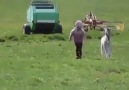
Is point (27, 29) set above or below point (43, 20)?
below

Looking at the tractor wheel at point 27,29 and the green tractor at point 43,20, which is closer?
the tractor wheel at point 27,29

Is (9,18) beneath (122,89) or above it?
beneath

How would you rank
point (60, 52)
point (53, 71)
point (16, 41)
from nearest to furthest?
point (53, 71) < point (60, 52) < point (16, 41)

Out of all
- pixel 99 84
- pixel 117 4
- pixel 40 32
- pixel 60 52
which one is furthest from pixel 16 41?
pixel 117 4

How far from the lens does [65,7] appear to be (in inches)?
2271

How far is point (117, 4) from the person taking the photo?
5919 centimetres

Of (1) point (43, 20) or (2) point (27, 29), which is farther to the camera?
(1) point (43, 20)

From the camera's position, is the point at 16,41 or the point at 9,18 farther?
the point at 9,18

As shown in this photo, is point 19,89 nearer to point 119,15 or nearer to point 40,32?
point 40,32

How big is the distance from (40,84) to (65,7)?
4517 cm

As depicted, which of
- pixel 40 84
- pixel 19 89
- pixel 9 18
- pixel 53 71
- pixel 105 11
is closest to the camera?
Result: pixel 19 89

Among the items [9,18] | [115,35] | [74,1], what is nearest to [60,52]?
[115,35]

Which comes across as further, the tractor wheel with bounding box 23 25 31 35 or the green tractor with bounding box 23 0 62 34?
the green tractor with bounding box 23 0 62 34

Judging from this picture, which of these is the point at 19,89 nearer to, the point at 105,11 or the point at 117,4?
the point at 105,11
